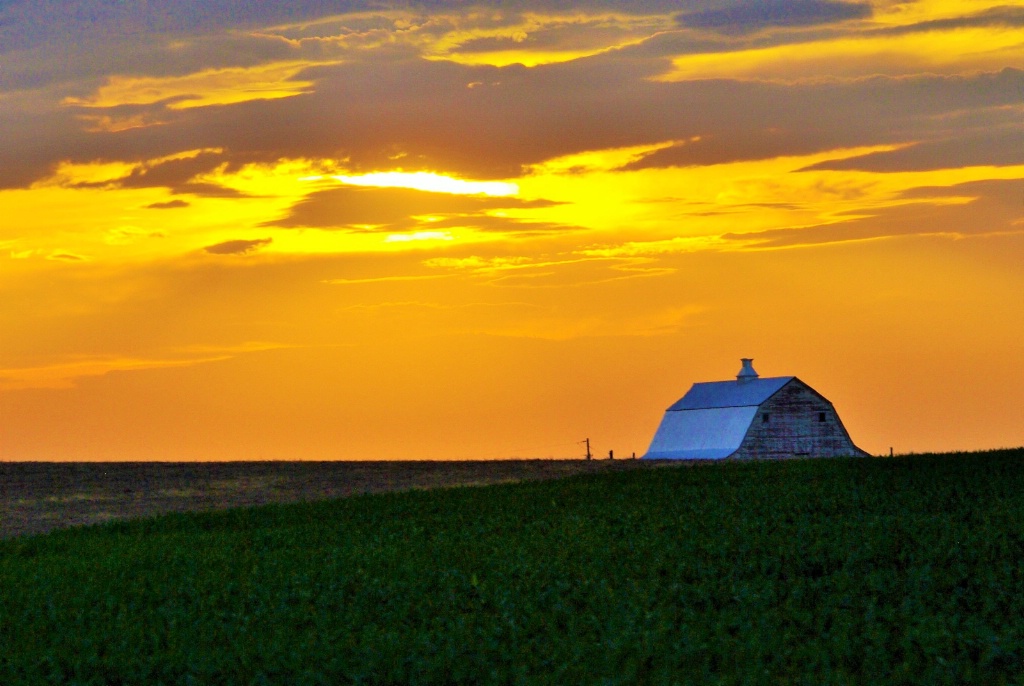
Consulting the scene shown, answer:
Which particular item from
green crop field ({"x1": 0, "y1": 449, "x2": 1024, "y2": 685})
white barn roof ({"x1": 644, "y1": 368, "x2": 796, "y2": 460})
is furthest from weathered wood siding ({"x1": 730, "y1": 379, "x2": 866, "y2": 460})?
green crop field ({"x1": 0, "y1": 449, "x2": 1024, "y2": 685})

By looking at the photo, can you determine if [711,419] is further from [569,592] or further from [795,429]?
[569,592]

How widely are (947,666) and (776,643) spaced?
220cm

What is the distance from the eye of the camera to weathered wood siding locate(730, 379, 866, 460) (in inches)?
2584

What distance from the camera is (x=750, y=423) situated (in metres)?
65.4

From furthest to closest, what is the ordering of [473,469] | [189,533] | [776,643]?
1. [473,469]
2. [189,533]
3. [776,643]

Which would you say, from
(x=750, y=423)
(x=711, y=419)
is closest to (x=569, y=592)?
(x=750, y=423)

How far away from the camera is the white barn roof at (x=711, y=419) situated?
65.7m

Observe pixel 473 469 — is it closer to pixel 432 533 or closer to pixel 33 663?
pixel 432 533

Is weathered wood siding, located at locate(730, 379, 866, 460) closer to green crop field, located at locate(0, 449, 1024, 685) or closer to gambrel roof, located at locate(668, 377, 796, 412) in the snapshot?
gambrel roof, located at locate(668, 377, 796, 412)

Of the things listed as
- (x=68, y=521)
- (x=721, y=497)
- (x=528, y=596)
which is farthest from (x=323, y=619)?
(x=68, y=521)

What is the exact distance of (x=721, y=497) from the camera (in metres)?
31.4

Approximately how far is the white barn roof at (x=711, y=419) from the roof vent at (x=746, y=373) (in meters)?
0.06

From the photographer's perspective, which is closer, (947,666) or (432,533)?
(947,666)

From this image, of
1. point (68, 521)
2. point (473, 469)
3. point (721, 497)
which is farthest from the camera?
point (473, 469)
